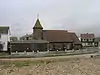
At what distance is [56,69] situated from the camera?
79.6 ft

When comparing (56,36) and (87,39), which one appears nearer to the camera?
(56,36)

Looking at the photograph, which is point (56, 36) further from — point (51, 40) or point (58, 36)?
point (51, 40)

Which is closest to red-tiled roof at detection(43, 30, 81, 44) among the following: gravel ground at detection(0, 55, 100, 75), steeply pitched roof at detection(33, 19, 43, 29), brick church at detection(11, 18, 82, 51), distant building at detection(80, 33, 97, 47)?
brick church at detection(11, 18, 82, 51)

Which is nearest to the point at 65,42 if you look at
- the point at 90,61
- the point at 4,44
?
the point at 4,44

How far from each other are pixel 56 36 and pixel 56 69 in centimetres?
2525

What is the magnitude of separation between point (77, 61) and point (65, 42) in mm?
20218

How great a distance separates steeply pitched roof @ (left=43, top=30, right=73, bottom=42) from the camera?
48075mm

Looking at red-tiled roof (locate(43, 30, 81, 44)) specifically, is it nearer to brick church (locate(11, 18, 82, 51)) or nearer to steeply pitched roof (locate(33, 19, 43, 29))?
brick church (locate(11, 18, 82, 51))

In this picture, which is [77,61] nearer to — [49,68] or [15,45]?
[49,68]

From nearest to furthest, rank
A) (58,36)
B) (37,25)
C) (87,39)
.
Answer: (58,36)
(37,25)
(87,39)

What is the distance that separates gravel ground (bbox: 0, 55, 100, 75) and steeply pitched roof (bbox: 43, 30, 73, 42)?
20071 millimetres

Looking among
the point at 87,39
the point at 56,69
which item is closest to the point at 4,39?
the point at 56,69

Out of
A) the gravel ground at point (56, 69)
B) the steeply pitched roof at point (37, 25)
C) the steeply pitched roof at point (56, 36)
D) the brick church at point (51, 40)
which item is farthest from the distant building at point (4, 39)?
the gravel ground at point (56, 69)

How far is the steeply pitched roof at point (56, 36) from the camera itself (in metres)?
48.1
